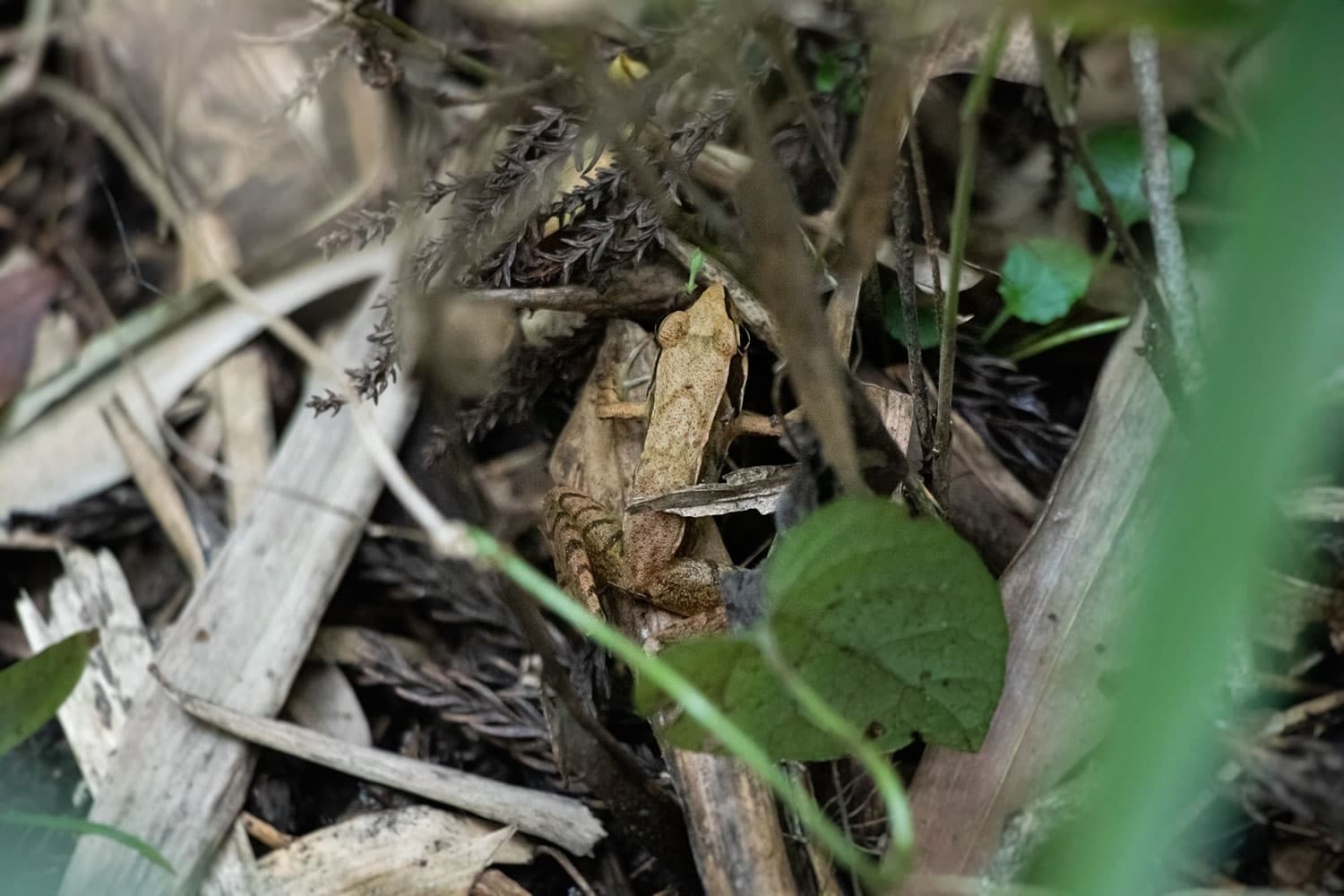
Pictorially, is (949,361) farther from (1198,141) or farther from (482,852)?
(482,852)

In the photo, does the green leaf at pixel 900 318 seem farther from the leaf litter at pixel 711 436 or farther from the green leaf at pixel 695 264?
the green leaf at pixel 695 264

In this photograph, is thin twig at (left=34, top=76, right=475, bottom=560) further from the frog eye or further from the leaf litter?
the frog eye

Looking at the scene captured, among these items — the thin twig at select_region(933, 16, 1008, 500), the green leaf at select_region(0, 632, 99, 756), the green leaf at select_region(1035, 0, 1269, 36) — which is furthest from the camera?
the green leaf at select_region(0, 632, 99, 756)

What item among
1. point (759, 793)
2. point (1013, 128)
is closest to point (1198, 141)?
point (1013, 128)

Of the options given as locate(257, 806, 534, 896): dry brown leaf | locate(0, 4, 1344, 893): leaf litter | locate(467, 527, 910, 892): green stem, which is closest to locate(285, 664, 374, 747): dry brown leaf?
locate(0, 4, 1344, 893): leaf litter

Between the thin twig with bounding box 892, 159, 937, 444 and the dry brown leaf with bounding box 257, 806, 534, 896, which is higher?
the thin twig with bounding box 892, 159, 937, 444

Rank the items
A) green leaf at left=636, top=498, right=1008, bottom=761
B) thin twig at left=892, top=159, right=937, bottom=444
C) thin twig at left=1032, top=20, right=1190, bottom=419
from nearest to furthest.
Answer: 1. green leaf at left=636, top=498, right=1008, bottom=761
2. thin twig at left=1032, top=20, right=1190, bottom=419
3. thin twig at left=892, top=159, right=937, bottom=444

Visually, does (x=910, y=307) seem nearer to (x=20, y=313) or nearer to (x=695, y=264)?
(x=695, y=264)
